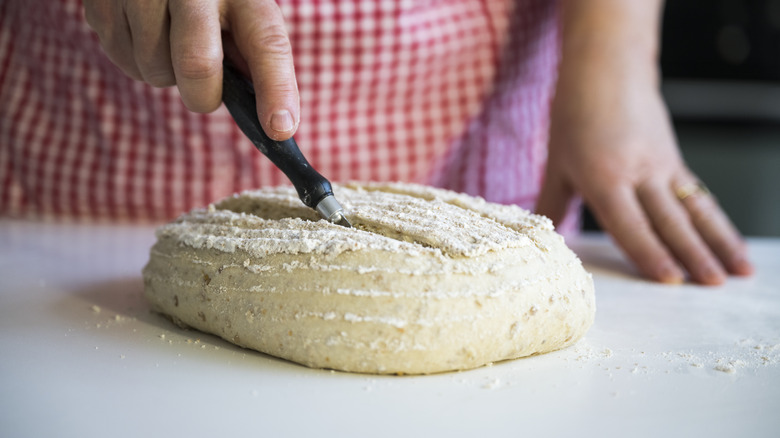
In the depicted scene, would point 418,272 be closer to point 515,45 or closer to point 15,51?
point 515,45

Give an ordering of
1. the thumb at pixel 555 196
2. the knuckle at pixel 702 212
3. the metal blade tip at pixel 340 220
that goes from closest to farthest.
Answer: the metal blade tip at pixel 340 220 → the knuckle at pixel 702 212 → the thumb at pixel 555 196

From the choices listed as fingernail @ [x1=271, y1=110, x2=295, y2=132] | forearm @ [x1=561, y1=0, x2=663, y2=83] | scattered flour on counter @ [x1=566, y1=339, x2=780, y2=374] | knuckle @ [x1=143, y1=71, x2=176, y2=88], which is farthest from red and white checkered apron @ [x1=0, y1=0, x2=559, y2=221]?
scattered flour on counter @ [x1=566, y1=339, x2=780, y2=374]

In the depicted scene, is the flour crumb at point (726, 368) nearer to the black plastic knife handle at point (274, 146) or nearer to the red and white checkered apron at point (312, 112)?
the black plastic knife handle at point (274, 146)

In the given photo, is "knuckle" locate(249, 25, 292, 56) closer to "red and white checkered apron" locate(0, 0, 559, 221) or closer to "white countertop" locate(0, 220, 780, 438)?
"white countertop" locate(0, 220, 780, 438)

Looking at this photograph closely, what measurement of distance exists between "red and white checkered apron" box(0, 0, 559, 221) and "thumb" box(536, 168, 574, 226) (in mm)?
215

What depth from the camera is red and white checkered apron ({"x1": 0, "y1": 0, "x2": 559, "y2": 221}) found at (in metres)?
1.45

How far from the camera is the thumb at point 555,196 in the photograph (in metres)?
1.44

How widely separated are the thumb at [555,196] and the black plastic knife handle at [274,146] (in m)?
0.72

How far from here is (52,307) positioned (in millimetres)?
917

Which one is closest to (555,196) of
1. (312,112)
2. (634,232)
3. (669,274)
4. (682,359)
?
(634,232)

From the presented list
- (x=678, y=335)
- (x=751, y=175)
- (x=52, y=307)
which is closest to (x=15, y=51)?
(x=52, y=307)

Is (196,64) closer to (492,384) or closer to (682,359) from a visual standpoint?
(492,384)

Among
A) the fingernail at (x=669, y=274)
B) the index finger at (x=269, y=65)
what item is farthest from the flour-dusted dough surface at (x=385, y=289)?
the fingernail at (x=669, y=274)

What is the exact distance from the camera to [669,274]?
1206 millimetres
